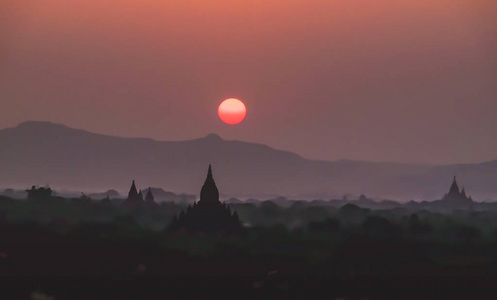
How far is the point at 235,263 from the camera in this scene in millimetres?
99312

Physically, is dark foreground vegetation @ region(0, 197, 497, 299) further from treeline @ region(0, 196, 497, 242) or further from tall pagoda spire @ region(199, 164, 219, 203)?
tall pagoda spire @ region(199, 164, 219, 203)

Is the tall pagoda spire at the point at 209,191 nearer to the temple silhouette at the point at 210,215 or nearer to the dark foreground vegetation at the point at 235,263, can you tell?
the temple silhouette at the point at 210,215

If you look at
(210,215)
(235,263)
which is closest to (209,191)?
(210,215)

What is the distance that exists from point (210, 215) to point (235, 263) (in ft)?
49.6

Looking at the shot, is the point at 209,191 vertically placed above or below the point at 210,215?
above

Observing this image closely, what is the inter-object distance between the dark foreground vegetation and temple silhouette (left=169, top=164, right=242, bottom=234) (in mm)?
1854

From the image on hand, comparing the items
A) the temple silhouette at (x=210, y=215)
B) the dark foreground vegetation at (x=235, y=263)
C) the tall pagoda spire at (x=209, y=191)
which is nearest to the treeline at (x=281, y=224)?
the dark foreground vegetation at (x=235, y=263)

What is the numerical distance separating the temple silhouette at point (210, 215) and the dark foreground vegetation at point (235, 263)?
6.08ft

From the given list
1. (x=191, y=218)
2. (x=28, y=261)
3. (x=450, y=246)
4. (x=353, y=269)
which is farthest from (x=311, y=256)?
(x=28, y=261)

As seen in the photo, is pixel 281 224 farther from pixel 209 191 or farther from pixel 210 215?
pixel 209 191

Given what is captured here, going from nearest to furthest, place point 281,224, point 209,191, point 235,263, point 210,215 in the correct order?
1. point 235,263
2. point 209,191
3. point 210,215
4. point 281,224

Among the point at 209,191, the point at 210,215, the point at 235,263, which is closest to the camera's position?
the point at 235,263

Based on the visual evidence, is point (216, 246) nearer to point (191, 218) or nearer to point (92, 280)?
point (191, 218)

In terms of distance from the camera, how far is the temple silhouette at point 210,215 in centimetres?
11244
